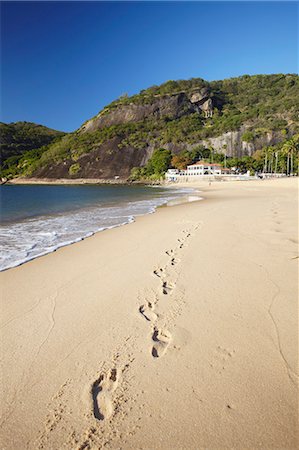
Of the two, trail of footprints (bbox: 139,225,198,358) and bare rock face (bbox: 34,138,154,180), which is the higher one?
bare rock face (bbox: 34,138,154,180)

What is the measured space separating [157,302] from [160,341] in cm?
95

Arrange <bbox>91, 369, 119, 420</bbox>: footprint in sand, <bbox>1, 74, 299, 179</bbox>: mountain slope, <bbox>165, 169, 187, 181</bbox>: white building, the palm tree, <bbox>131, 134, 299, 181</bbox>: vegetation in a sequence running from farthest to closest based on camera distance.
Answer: <bbox>1, 74, 299, 179</bbox>: mountain slope < <bbox>165, 169, 187, 181</bbox>: white building < <bbox>131, 134, 299, 181</bbox>: vegetation < the palm tree < <bbox>91, 369, 119, 420</bbox>: footprint in sand

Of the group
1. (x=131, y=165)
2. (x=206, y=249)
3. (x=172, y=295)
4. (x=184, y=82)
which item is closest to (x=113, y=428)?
(x=172, y=295)

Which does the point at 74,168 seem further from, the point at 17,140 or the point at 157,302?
the point at 157,302

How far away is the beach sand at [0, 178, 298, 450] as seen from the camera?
1.97 m

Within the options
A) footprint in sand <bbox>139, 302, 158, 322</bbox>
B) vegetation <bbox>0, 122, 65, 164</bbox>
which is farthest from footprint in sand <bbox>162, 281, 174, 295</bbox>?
vegetation <bbox>0, 122, 65, 164</bbox>

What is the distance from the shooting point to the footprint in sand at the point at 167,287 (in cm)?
427

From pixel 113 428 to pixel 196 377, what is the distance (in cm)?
85

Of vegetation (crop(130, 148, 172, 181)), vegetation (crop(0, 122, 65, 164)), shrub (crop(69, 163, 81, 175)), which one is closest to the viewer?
vegetation (crop(130, 148, 172, 181))

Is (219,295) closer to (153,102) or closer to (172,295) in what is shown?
(172,295)

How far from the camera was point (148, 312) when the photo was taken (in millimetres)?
3664

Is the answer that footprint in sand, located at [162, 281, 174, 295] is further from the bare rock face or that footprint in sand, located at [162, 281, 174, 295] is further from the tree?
the bare rock face

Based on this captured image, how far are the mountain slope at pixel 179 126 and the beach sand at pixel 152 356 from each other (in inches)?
4001

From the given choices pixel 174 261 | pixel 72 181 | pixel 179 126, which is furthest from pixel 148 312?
pixel 179 126
